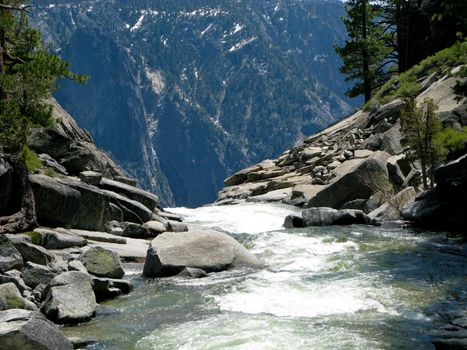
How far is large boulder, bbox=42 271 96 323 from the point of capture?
38.1 ft

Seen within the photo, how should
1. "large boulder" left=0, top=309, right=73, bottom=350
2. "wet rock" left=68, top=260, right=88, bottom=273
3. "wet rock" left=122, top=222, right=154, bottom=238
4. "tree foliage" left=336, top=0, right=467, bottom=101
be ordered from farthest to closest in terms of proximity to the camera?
"tree foliage" left=336, top=0, right=467, bottom=101, "wet rock" left=122, top=222, right=154, bottom=238, "wet rock" left=68, top=260, right=88, bottom=273, "large boulder" left=0, top=309, right=73, bottom=350

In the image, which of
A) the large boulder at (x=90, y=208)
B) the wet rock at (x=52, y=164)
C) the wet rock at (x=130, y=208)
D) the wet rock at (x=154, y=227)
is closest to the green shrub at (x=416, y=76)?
the wet rock at (x=154, y=227)

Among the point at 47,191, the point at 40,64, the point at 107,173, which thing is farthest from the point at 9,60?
the point at 107,173

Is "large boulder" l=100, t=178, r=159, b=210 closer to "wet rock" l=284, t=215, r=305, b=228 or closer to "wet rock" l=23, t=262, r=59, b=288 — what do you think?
"wet rock" l=284, t=215, r=305, b=228

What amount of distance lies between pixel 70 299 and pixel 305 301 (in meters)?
5.46

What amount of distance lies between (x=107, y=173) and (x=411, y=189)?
1815 cm

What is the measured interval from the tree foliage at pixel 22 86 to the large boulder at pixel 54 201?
5.48 ft

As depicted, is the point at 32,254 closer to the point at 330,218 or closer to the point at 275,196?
the point at 330,218

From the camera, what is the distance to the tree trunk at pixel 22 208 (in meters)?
17.4

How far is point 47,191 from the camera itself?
782 inches

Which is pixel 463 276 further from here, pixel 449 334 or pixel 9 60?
pixel 9 60

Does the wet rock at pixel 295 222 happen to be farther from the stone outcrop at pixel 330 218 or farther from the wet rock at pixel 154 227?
the wet rock at pixel 154 227

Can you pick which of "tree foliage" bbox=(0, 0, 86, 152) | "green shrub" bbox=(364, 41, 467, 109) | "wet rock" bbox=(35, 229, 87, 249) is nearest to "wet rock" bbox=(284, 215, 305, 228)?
"wet rock" bbox=(35, 229, 87, 249)

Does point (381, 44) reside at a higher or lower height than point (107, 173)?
higher
